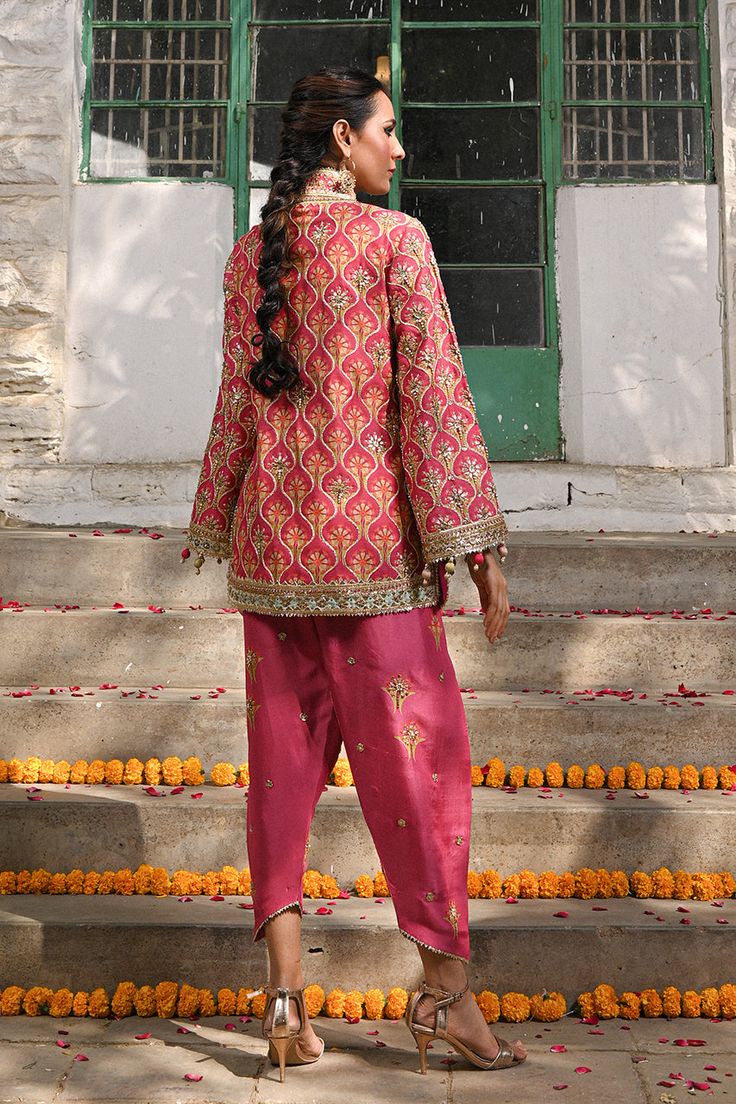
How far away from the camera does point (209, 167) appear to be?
5973 mm

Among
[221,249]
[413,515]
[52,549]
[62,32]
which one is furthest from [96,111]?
[413,515]

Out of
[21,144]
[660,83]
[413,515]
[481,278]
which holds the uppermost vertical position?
[660,83]

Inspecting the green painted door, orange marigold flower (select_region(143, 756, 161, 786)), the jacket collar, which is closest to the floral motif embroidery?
the jacket collar

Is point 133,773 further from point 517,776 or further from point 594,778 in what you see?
point 594,778

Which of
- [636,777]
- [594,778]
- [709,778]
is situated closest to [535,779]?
[594,778]

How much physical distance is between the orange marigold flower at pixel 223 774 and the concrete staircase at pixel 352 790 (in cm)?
4

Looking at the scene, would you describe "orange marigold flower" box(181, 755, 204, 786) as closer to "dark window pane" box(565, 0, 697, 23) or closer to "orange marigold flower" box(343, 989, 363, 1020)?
"orange marigold flower" box(343, 989, 363, 1020)

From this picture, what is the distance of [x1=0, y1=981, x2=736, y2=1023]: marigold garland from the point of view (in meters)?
2.85

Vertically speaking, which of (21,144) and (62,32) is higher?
(62,32)

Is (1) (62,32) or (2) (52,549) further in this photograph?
(1) (62,32)

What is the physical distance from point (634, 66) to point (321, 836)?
447 centimetres

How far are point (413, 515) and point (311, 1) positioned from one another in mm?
4414

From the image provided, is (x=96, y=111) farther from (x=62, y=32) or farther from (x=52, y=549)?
(x=52, y=549)

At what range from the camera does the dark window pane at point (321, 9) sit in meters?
6.01
